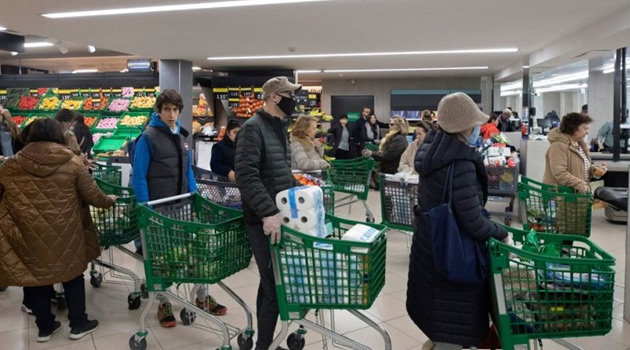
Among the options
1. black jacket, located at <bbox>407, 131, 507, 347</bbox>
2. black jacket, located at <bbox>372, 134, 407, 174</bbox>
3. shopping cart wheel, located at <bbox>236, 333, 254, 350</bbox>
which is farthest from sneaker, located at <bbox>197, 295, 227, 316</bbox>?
black jacket, located at <bbox>372, 134, 407, 174</bbox>

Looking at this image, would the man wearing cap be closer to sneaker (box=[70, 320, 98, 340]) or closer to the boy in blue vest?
the boy in blue vest

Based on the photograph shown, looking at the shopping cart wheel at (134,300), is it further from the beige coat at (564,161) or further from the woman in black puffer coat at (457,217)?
the beige coat at (564,161)

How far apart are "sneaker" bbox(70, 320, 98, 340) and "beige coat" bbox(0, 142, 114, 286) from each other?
15.2 inches

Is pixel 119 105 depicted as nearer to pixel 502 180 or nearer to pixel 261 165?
pixel 502 180

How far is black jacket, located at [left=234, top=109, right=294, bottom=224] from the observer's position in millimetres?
2680

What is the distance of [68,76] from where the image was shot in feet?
41.7

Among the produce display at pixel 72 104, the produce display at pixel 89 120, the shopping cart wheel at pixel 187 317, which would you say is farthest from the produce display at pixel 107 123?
the shopping cart wheel at pixel 187 317

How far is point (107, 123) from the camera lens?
38.5ft

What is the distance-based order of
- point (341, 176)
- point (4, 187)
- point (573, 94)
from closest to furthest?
point (4, 187), point (341, 176), point (573, 94)

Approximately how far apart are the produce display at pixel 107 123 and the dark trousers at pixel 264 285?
9.62 meters

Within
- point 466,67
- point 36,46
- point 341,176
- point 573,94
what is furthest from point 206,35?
point 573,94

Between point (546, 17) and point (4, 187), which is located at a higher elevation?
point (546, 17)

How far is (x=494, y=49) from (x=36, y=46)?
33.9 ft

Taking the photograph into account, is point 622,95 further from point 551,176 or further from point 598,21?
point 551,176
